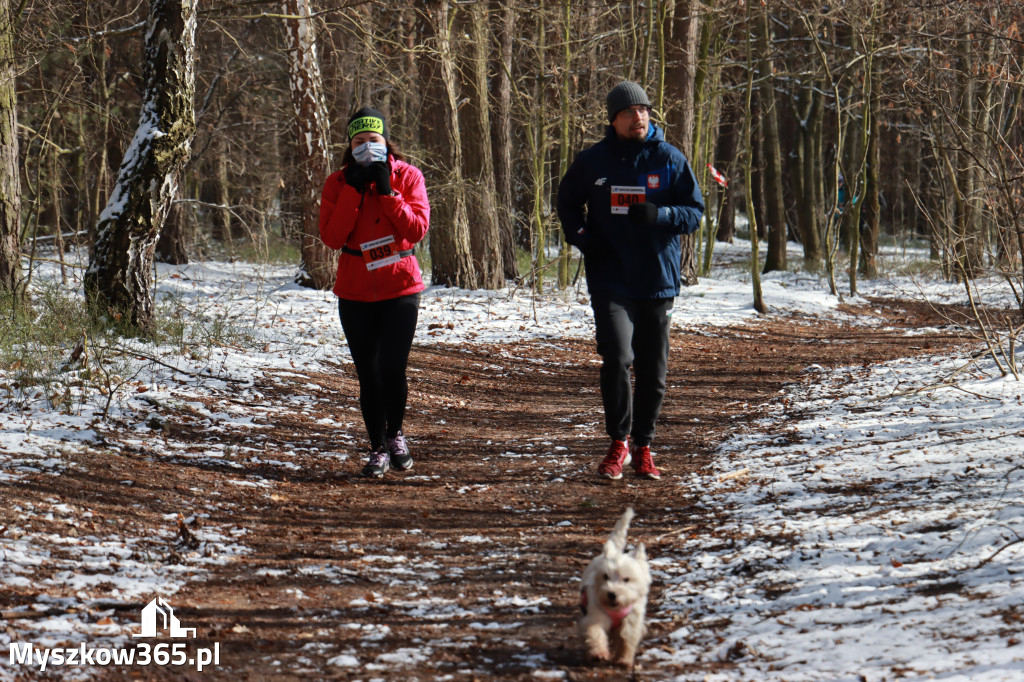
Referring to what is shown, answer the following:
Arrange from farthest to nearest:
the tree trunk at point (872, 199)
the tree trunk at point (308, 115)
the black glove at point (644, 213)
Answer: the tree trunk at point (872, 199) < the tree trunk at point (308, 115) < the black glove at point (644, 213)

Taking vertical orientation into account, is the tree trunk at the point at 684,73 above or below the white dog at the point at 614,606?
above

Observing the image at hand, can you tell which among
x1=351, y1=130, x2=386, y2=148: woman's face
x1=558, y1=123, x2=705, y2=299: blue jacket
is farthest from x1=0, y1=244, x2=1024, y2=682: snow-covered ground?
x1=351, y1=130, x2=386, y2=148: woman's face

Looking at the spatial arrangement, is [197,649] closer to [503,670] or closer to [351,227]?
[503,670]

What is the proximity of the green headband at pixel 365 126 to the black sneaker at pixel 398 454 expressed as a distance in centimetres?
196

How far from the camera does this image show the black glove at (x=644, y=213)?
508cm

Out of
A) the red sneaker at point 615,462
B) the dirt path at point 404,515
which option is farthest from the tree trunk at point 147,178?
Result: the red sneaker at point 615,462

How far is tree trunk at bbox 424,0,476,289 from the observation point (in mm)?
12805

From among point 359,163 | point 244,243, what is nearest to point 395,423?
point 359,163

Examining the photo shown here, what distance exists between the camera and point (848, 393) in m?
7.47

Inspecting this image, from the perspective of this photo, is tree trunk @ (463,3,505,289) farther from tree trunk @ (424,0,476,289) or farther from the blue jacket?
the blue jacket

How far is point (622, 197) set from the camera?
5.30 m

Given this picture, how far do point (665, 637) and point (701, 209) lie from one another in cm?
283

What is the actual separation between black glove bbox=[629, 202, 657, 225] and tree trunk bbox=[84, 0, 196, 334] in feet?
14.9

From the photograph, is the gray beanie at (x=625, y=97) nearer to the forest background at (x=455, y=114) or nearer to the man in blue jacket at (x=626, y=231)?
the man in blue jacket at (x=626, y=231)
